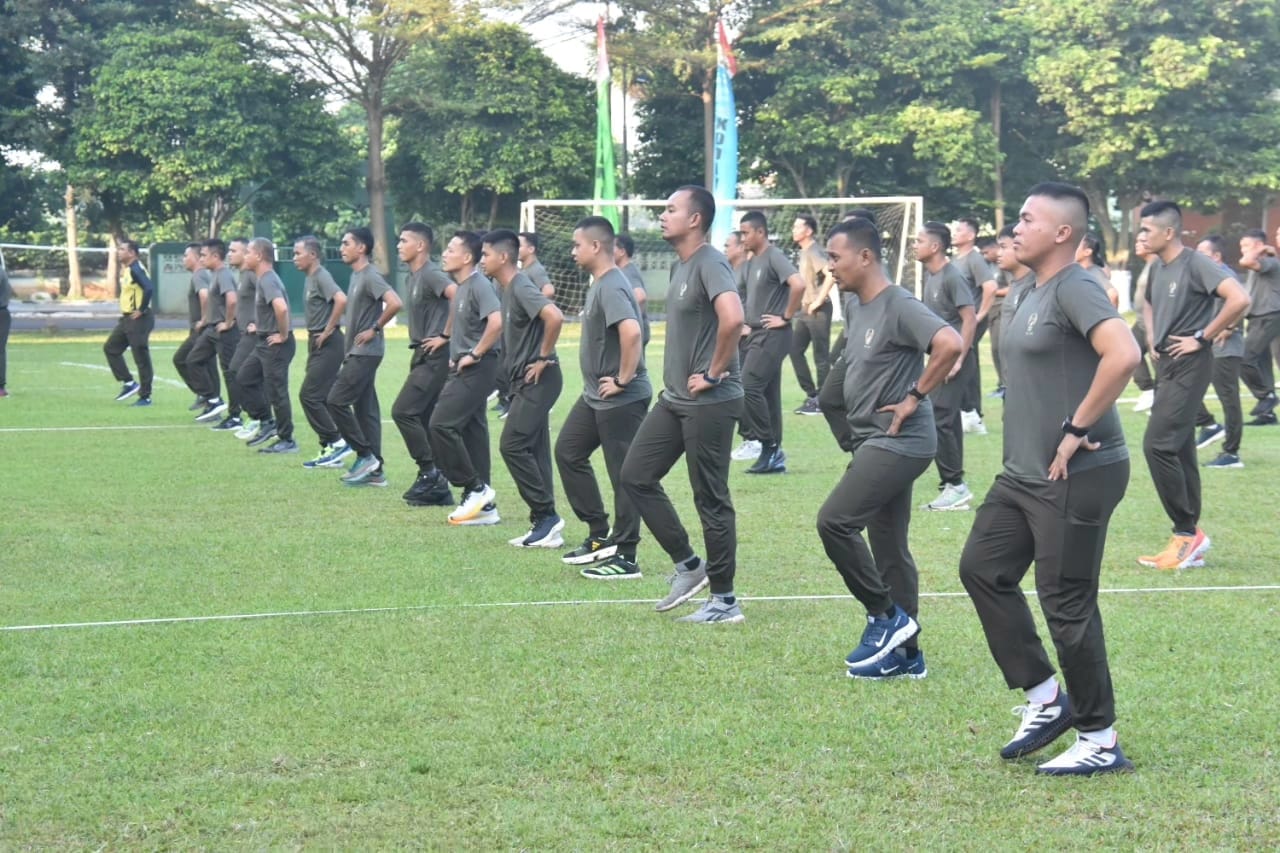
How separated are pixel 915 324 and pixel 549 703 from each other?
2.19 m

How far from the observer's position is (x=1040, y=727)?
5402mm

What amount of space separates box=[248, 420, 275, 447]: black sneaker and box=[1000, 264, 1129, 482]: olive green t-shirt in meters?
11.6

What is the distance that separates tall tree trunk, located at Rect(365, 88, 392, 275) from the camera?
4526cm

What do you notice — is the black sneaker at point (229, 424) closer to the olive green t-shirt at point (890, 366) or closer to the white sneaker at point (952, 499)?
the white sneaker at point (952, 499)

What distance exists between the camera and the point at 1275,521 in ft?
34.6

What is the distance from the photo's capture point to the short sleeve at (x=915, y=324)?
6586 millimetres

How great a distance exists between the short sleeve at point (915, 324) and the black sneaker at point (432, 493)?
5.72 metres

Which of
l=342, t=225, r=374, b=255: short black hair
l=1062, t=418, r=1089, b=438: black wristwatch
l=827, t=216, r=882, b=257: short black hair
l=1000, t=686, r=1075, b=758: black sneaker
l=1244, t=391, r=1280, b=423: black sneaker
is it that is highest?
l=342, t=225, r=374, b=255: short black hair

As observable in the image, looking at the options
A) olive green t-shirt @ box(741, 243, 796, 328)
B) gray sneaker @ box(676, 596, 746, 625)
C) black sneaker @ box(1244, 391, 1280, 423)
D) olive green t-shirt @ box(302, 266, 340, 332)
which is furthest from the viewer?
black sneaker @ box(1244, 391, 1280, 423)

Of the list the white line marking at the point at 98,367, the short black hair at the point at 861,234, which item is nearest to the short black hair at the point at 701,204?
the short black hair at the point at 861,234

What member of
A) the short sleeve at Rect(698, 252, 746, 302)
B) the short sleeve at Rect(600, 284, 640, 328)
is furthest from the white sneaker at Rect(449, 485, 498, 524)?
the short sleeve at Rect(698, 252, 746, 302)

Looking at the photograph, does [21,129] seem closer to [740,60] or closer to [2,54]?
[2,54]

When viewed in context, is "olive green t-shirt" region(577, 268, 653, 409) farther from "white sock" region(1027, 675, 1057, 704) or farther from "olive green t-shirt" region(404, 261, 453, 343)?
"white sock" region(1027, 675, 1057, 704)

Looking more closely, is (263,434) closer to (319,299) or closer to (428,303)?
(319,299)
